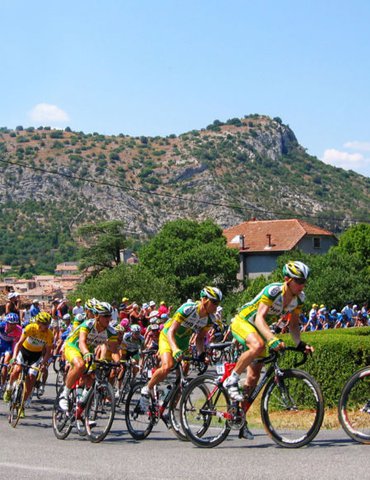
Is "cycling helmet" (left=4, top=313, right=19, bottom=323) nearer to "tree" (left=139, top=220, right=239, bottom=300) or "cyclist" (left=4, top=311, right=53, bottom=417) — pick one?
"cyclist" (left=4, top=311, right=53, bottom=417)

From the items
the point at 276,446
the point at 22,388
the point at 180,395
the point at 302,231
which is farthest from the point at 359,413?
the point at 302,231

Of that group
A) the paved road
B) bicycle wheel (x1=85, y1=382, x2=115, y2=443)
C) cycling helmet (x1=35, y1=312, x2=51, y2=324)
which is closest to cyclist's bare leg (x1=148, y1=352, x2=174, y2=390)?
bicycle wheel (x1=85, y1=382, x2=115, y2=443)

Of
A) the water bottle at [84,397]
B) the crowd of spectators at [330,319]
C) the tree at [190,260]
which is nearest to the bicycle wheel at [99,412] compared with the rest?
the water bottle at [84,397]

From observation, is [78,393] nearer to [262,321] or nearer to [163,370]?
[163,370]

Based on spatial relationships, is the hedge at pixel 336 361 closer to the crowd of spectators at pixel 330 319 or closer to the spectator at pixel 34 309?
the spectator at pixel 34 309

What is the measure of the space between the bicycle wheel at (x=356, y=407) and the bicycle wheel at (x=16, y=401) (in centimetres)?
628

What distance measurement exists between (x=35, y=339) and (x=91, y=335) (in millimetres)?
2714

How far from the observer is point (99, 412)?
1089 cm

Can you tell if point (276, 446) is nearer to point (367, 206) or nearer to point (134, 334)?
point (134, 334)

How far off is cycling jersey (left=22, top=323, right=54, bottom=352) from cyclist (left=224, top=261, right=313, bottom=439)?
5580 millimetres

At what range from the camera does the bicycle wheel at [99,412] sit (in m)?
10.7

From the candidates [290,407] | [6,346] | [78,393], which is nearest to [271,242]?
[6,346]

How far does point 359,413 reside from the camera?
29.3 ft

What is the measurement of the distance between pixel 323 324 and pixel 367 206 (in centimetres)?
15319
